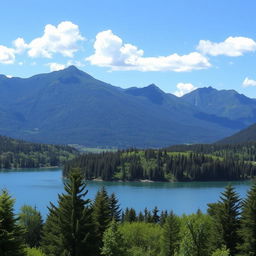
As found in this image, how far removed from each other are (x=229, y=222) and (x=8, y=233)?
2856 cm

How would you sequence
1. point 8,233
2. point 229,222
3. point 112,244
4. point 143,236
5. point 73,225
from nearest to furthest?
1. point 8,233
2. point 73,225
3. point 112,244
4. point 229,222
5. point 143,236

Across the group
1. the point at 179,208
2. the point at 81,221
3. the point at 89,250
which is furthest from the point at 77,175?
the point at 179,208

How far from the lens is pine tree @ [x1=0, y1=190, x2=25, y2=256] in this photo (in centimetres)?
2991

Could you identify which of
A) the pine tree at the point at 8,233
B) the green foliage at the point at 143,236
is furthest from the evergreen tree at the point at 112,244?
the green foliage at the point at 143,236

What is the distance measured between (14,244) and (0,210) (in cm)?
232

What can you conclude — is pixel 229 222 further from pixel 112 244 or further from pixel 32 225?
pixel 32 225

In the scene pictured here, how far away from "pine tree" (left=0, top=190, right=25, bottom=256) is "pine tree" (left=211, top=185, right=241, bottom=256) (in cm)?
2649

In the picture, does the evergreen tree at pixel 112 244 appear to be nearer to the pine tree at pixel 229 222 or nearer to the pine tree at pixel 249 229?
the pine tree at pixel 249 229

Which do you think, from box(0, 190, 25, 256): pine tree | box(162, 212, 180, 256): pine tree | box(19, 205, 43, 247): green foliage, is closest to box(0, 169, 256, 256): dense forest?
box(0, 190, 25, 256): pine tree

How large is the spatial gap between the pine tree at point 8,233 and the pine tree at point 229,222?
2649 centimetres

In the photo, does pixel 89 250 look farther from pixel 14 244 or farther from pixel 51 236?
pixel 14 244

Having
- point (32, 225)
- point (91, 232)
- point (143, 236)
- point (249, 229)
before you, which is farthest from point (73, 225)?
point (32, 225)

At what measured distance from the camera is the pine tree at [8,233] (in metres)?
29.9

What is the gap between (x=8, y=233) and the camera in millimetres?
29734
